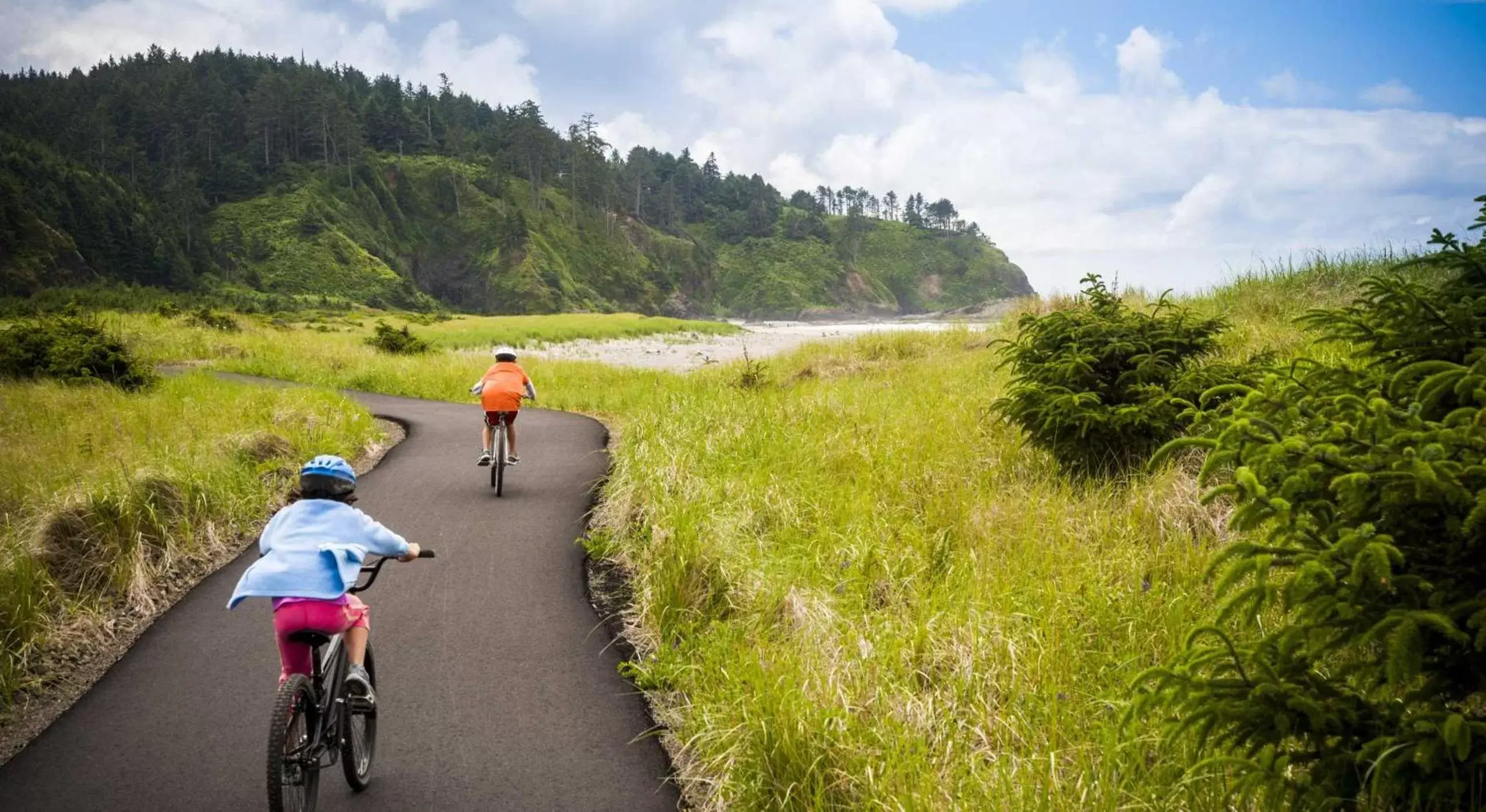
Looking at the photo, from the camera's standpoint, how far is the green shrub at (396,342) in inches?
1185

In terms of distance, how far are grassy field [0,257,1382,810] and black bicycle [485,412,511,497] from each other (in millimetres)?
1492

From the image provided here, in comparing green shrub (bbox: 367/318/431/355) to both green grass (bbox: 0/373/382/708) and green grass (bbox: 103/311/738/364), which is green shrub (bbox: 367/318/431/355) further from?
green grass (bbox: 0/373/382/708)

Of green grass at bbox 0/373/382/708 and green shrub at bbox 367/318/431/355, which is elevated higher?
green shrub at bbox 367/318/431/355

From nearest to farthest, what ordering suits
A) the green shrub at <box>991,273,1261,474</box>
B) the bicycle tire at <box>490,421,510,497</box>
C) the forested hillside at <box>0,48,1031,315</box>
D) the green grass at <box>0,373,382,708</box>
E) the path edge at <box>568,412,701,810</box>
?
the path edge at <box>568,412,701,810</box>, the green grass at <box>0,373,382,708</box>, the green shrub at <box>991,273,1261,474</box>, the bicycle tire at <box>490,421,510,497</box>, the forested hillside at <box>0,48,1031,315</box>

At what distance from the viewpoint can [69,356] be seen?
1630cm

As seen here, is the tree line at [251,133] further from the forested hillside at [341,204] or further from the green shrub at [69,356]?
the green shrub at [69,356]

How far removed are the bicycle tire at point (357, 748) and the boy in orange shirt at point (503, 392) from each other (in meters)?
6.08

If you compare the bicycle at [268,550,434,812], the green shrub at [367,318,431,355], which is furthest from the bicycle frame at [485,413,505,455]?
A: the green shrub at [367,318,431,355]

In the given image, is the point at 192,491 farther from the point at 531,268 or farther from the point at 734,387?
the point at 531,268

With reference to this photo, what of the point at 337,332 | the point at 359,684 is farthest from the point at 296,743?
the point at 337,332

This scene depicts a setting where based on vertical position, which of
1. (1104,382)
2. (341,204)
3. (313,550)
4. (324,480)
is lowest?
(313,550)

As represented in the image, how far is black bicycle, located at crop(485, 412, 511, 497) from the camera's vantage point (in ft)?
34.2

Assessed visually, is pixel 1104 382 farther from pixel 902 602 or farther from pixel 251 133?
pixel 251 133

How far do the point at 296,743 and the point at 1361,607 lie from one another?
443cm
